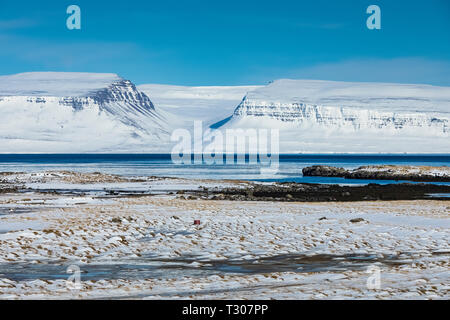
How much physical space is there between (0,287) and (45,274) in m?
1.59

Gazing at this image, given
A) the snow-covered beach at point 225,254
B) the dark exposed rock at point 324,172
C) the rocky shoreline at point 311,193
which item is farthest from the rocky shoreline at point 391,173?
the snow-covered beach at point 225,254

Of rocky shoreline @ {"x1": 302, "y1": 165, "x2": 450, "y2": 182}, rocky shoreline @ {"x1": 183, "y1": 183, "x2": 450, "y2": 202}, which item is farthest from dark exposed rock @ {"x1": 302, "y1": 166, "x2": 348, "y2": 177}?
rocky shoreline @ {"x1": 183, "y1": 183, "x2": 450, "y2": 202}

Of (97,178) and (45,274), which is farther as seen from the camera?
(97,178)

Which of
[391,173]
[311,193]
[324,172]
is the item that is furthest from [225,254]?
[324,172]

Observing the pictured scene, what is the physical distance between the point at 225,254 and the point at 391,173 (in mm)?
61987

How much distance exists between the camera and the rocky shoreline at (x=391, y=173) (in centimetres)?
6973

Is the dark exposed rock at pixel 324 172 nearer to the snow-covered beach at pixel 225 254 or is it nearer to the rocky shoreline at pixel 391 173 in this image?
the rocky shoreline at pixel 391 173

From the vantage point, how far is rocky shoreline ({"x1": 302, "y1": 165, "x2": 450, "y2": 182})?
229ft
